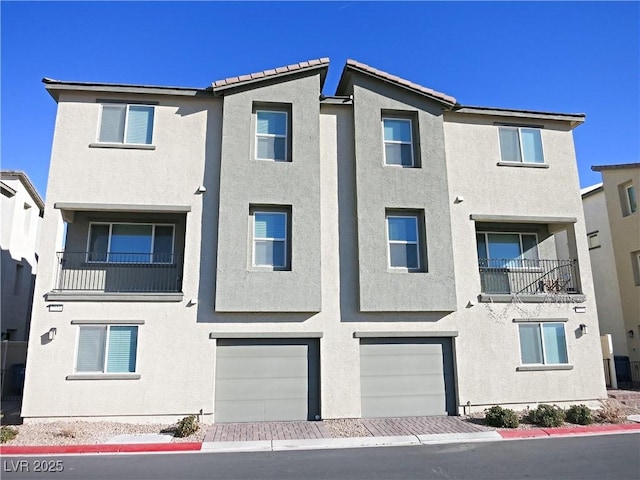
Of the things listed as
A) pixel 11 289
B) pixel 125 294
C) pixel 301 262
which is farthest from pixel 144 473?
pixel 11 289

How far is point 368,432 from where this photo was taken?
1184 centimetres

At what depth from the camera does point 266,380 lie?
13.1 m

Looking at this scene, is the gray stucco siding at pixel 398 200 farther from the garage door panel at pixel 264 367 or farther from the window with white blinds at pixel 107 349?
the window with white blinds at pixel 107 349

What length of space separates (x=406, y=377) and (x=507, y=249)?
5.77 m

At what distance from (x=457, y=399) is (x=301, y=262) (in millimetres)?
5889

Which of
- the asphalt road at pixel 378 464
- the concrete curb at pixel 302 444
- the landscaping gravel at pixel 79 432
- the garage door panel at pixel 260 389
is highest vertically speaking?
the garage door panel at pixel 260 389

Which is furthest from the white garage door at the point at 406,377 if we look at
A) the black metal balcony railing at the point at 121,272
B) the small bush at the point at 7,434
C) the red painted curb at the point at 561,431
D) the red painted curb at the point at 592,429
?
the small bush at the point at 7,434

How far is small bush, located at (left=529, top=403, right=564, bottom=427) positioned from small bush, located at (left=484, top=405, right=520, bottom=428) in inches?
19.7

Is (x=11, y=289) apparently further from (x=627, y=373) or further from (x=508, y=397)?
(x=627, y=373)

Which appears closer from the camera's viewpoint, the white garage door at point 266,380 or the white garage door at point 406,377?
the white garage door at point 266,380

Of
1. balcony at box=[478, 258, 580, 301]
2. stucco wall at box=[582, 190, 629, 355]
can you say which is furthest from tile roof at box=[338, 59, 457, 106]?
stucco wall at box=[582, 190, 629, 355]

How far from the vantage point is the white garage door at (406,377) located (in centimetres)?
1341

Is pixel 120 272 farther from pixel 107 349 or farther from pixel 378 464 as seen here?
pixel 378 464

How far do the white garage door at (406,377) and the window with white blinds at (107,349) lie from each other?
20.6 feet
